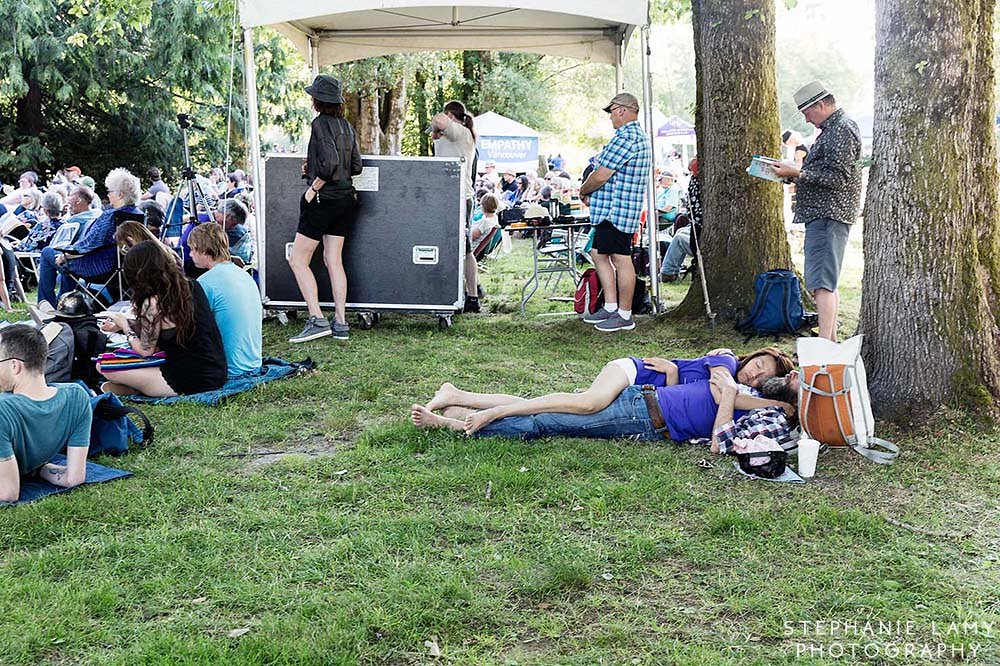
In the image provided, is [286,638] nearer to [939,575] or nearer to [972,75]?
[939,575]

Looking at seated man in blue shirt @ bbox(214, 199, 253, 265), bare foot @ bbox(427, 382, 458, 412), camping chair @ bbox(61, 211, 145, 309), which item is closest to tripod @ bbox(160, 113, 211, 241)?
seated man in blue shirt @ bbox(214, 199, 253, 265)

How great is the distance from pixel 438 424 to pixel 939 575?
2.55 metres

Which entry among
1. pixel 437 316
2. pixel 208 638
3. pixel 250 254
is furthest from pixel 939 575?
pixel 250 254

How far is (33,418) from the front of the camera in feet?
13.9

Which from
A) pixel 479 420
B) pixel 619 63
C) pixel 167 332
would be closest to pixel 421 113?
pixel 619 63

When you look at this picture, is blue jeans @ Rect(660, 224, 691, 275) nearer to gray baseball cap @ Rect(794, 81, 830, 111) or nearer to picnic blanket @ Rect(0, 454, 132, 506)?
gray baseball cap @ Rect(794, 81, 830, 111)

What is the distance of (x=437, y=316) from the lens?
923 cm

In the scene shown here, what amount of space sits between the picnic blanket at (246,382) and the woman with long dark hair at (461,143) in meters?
2.93

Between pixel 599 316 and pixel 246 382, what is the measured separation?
3.49 metres

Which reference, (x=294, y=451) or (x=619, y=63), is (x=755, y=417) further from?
(x=619, y=63)

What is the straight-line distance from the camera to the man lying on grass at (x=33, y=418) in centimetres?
419

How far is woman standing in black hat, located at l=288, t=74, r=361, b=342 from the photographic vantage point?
7.93 meters

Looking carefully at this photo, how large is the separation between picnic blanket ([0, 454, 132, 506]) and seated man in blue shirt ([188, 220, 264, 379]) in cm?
178

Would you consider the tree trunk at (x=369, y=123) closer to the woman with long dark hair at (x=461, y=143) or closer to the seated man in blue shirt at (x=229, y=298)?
the woman with long dark hair at (x=461, y=143)
